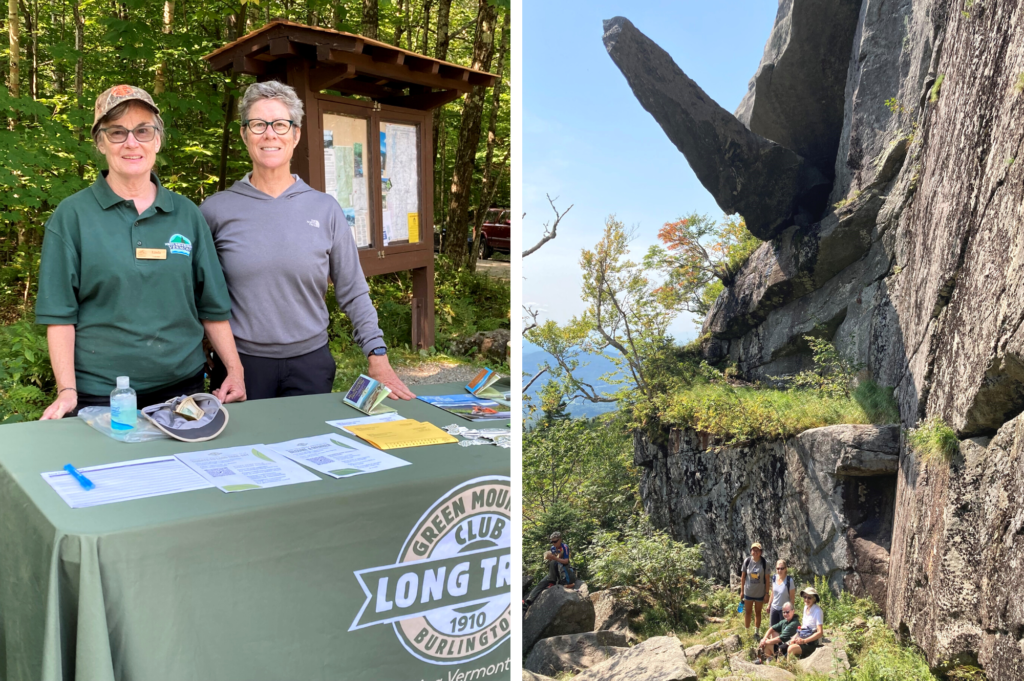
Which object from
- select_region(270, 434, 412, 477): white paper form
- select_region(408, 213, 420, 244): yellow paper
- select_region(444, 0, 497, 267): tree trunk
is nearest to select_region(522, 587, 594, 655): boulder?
select_region(270, 434, 412, 477): white paper form

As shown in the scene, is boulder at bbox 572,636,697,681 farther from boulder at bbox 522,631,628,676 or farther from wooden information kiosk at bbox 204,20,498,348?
wooden information kiosk at bbox 204,20,498,348

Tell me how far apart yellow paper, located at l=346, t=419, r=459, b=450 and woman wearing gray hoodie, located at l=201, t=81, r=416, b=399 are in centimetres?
35

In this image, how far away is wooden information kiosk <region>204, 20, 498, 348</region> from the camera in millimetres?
5066

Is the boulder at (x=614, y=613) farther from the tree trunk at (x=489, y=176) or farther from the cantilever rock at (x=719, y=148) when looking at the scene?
the tree trunk at (x=489, y=176)

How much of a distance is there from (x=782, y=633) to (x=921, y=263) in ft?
3.69

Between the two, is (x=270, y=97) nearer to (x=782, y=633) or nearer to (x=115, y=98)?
(x=115, y=98)

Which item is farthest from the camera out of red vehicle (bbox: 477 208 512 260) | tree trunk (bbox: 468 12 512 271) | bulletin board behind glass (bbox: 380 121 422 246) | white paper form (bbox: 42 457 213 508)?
red vehicle (bbox: 477 208 512 260)

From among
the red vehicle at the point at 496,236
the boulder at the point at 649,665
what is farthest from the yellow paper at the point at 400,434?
the red vehicle at the point at 496,236

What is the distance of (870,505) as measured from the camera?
6.99 ft

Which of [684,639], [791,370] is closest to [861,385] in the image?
[791,370]

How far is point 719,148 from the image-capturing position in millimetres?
2379

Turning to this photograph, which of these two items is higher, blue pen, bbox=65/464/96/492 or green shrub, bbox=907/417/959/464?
green shrub, bbox=907/417/959/464

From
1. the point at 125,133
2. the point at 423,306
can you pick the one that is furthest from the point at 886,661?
the point at 423,306

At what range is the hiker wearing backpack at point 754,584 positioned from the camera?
2318 millimetres
